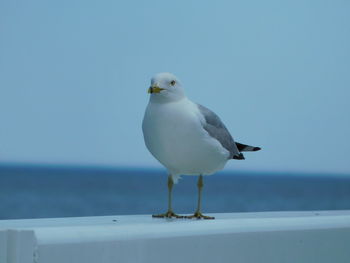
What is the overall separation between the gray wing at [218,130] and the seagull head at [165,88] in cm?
13

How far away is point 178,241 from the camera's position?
1.76 metres

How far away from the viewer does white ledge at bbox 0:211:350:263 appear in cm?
152

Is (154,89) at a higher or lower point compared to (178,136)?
higher

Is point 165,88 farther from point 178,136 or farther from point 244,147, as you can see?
point 244,147

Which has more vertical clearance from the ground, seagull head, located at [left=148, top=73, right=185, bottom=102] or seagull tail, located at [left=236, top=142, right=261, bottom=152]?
seagull head, located at [left=148, top=73, right=185, bottom=102]

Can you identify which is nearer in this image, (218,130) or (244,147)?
(218,130)

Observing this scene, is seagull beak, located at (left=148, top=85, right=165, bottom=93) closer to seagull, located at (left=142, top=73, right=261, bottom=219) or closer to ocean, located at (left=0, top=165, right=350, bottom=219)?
seagull, located at (left=142, top=73, right=261, bottom=219)

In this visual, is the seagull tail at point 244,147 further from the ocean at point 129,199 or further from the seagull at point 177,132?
the ocean at point 129,199

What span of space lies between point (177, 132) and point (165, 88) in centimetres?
18

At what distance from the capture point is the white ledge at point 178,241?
1522 mm

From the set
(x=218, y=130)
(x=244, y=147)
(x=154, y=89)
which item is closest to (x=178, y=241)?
(x=154, y=89)

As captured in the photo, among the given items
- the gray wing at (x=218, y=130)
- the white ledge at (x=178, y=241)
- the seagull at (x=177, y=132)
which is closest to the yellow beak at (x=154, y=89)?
the seagull at (x=177, y=132)

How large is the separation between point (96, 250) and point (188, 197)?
3005 cm

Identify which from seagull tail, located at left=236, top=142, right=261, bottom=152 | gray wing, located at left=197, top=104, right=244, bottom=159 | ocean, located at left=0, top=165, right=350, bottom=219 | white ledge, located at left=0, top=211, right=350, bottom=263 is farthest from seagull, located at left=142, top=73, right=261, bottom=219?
ocean, located at left=0, top=165, right=350, bottom=219
